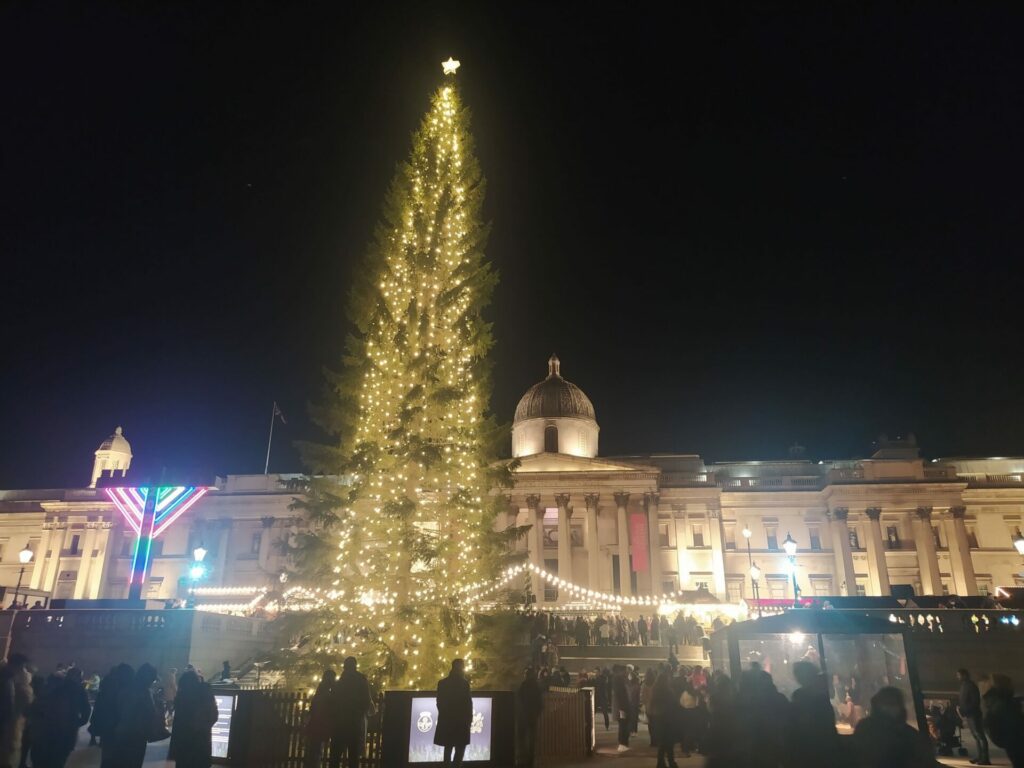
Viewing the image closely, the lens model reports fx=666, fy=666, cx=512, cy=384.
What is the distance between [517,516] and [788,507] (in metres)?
24.7

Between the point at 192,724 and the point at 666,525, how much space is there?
5025 cm

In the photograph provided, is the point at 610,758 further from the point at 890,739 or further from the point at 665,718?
the point at 890,739

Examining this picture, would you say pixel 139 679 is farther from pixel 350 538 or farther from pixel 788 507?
pixel 788 507

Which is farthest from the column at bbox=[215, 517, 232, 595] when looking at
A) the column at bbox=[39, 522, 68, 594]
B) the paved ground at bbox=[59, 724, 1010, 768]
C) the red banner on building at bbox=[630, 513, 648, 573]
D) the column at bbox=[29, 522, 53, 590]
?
the paved ground at bbox=[59, 724, 1010, 768]

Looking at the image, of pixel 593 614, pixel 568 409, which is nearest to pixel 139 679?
pixel 593 614

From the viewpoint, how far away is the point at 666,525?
55844 mm

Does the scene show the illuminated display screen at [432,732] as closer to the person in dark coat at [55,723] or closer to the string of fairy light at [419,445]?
the string of fairy light at [419,445]

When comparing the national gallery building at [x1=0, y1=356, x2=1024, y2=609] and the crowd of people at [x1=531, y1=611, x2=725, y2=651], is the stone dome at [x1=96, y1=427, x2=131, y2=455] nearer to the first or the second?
the national gallery building at [x1=0, y1=356, x2=1024, y2=609]

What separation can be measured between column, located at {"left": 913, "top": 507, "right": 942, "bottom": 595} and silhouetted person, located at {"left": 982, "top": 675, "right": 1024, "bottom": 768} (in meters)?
49.3

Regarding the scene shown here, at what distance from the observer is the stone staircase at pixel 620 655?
29562mm

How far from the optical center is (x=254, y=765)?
11.1 metres

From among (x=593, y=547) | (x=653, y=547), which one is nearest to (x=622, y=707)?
(x=593, y=547)

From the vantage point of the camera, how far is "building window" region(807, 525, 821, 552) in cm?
5709

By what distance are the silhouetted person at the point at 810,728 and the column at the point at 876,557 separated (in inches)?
2066
